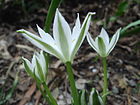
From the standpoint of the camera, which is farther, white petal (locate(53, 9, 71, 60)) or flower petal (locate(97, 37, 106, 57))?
flower petal (locate(97, 37, 106, 57))

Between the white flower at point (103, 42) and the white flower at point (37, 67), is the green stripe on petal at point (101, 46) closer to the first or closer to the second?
the white flower at point (103, 42)

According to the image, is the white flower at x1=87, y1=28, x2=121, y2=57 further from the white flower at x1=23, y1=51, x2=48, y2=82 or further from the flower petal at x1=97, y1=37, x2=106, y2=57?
the white flower at x1=23, y1=51, x2=48, y2=82

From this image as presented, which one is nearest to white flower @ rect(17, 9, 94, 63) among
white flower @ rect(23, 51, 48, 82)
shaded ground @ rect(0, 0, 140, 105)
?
white flower @ rect(23, 51, 48, 82)

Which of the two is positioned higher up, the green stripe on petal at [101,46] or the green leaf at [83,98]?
the green stripe on petal at [101,46]

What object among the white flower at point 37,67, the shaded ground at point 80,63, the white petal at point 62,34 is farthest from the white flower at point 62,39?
the shaded ground at point 80,63

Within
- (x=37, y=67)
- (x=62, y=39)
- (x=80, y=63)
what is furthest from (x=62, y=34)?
(x=80, y=63)

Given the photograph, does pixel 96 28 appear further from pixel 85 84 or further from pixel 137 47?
pixel 85 84

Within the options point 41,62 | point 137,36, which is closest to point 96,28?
point 137,36
